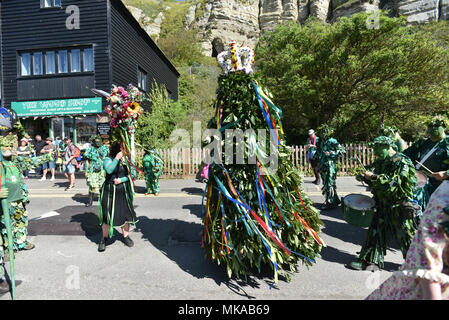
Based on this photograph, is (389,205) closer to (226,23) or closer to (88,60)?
(88,60)

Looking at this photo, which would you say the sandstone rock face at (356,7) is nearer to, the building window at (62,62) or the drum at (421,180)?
the building window at (62,62)

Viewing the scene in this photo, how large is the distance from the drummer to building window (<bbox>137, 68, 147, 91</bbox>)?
16877mm

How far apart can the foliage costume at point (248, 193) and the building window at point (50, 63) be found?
15174 mm

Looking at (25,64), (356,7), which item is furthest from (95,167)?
(356,7)

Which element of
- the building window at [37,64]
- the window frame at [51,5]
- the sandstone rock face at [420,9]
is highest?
the sandstone rock face at [420,9]

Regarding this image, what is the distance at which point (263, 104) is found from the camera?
9.96 ft

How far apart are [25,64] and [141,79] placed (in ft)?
21.8

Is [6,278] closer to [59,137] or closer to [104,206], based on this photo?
[104,206]

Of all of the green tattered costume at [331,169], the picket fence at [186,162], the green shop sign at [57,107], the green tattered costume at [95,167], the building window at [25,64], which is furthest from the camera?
the building window at [25,64]

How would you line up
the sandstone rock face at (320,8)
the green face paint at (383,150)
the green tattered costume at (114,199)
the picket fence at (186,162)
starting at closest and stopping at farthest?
the green face paint at (383,150) < the green tattered costume at (114,199) < the picket fence at (186,162) < the sandstone rock face at (320,8)

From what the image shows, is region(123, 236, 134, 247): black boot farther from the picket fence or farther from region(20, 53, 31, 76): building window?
region(20, 53, 31, 76): building window

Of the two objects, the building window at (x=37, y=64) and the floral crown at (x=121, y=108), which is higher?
the building window at (x=37, y=64)

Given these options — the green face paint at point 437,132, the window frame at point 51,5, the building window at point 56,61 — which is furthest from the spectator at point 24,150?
the window frame at point 51,5

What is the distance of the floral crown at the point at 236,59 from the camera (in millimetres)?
3068
